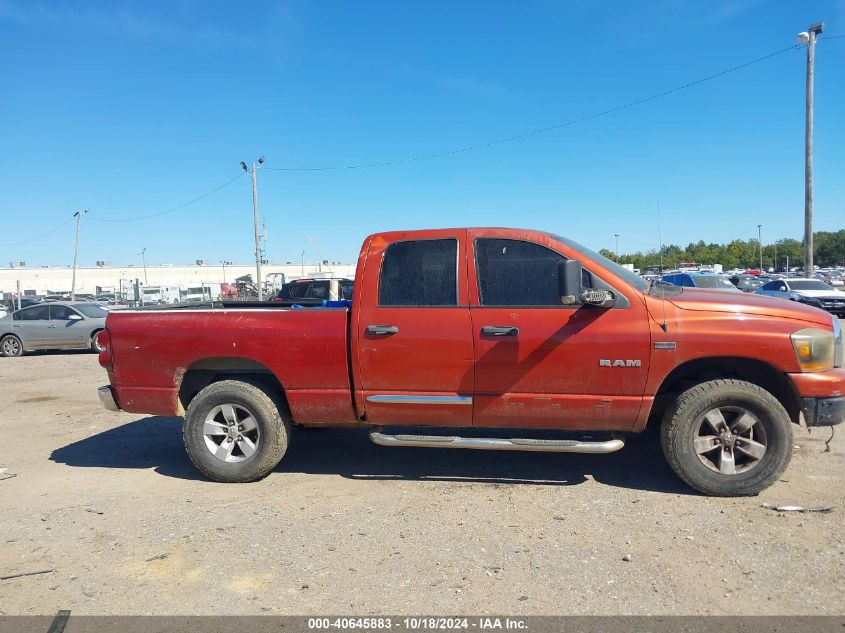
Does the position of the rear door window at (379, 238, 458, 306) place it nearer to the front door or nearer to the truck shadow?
the front door

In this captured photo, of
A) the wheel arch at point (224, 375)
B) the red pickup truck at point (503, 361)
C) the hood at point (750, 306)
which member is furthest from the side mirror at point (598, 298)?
the wheel arch at point (224, 375)

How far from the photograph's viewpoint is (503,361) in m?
4.55

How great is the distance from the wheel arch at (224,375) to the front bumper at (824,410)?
4.07 meters

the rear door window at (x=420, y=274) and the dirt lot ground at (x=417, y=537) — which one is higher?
the rear door window at (x=420, y=274)

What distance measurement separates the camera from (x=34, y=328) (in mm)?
15734

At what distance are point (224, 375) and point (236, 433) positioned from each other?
57cm

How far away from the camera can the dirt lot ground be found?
324 cm

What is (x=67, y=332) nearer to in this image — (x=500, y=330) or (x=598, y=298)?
(x=500, y=330)

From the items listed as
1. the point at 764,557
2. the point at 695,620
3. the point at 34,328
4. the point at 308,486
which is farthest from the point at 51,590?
the point at 34,328

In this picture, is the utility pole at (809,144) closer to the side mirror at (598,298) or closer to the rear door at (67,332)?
the side mirror at (598,298)

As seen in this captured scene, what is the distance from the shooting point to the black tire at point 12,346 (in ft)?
52.0

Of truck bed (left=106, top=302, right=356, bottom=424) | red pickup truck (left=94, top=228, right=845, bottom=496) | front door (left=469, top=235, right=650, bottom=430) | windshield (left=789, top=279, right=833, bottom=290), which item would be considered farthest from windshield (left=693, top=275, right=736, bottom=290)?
truck bed (left=106, top=302, right=356, bottom=424)

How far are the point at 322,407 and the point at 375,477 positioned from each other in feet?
2.50

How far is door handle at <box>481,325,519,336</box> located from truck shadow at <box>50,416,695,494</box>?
1.26 metres
